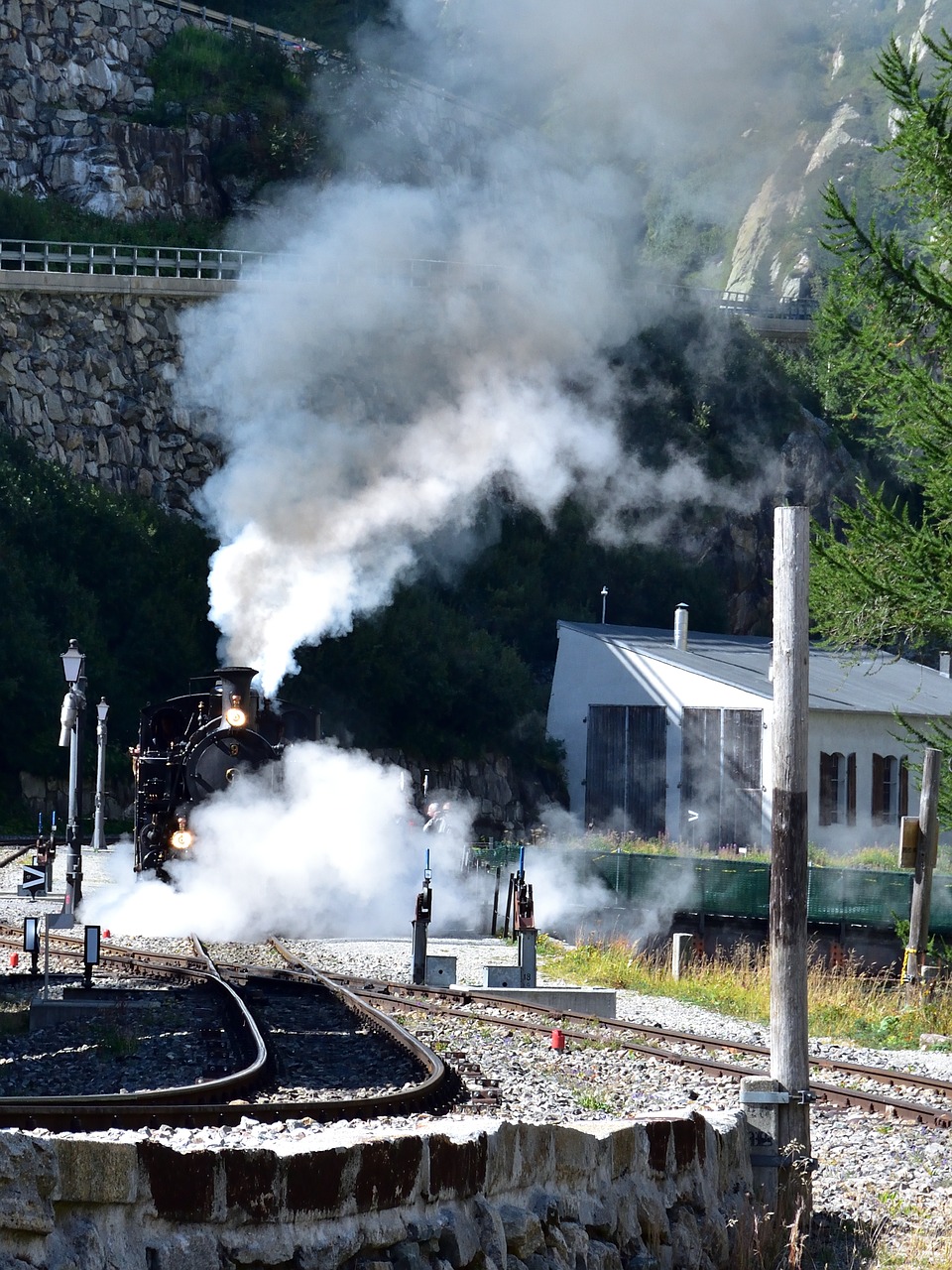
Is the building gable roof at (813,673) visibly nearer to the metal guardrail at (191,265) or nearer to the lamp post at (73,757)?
the metal guardrail at (191,265)

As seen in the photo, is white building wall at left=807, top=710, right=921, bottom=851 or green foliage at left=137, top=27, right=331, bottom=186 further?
green foliage at left=137, top=27, right=331, bottom=186

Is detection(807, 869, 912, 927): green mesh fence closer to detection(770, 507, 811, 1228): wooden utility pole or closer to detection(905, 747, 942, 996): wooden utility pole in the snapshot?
detection(905, 747, 942, 996): wooden utility pole

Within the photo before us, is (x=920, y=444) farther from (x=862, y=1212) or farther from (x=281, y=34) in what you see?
(x=281, y=34)

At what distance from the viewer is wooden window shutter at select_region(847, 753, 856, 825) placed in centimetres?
3828

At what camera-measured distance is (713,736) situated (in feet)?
131

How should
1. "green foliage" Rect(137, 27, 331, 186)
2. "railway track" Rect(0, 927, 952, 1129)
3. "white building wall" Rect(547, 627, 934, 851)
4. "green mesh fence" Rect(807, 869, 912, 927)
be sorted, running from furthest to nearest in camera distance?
"green foliage" Rect(137, 27, 331, 186) → "white building wall" Rect(547, 627, 934, 851) → "green mesh fence" Rect(807, 869, 912, 927) → "railway track" Rect(0, 927, 952, 1129)

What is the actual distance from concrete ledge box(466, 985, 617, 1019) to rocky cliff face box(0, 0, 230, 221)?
51345mm

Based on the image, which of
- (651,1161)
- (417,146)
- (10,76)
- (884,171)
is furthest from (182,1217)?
(884,171)

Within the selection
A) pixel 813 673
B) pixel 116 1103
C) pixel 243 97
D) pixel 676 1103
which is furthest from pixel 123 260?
pixel 116 1103

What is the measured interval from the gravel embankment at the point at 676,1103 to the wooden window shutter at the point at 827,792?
2126 centimetres

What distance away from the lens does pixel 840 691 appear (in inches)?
1489

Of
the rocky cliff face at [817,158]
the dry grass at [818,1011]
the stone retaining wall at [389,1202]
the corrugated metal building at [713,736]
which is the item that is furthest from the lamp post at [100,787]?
the rocky cliff face at [817,158]

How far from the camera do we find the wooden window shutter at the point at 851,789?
3828 cm

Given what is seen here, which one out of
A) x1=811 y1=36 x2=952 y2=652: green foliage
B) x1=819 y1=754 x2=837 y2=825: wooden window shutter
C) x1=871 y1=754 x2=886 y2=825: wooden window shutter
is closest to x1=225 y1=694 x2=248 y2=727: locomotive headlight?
x1=811 y1=36 x2=952 y2=652: green foliage
